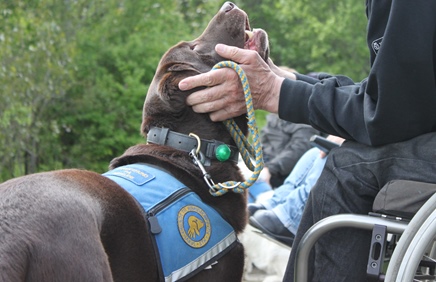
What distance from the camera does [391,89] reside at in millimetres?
2520

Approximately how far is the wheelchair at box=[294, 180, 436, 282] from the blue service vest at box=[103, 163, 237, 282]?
16.0 inches

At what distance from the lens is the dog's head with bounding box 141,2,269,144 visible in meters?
3.11

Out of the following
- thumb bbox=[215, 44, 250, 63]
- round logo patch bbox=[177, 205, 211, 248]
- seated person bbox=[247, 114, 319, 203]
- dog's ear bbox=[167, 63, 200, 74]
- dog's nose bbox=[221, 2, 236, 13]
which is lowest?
seated person bbox=[247, 114, 319, 203]

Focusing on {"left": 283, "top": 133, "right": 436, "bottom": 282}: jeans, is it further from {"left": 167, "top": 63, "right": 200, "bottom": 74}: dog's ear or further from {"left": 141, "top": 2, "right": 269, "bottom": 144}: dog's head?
{"left": 167, "top": 63, "right": 200, "bottom": 74}: dog's ear

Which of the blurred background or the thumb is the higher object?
the thumb

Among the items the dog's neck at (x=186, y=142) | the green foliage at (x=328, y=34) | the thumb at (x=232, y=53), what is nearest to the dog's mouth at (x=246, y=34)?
the thumb at (x=232, y=53)

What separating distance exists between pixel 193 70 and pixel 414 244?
1.29 m

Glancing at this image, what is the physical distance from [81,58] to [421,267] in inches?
304

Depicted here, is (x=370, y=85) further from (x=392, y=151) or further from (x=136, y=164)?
(x=136, y=164)

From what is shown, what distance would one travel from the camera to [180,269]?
2.69 meters

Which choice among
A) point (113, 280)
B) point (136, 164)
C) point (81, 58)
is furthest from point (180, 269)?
point (81, 58)

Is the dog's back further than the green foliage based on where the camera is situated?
No

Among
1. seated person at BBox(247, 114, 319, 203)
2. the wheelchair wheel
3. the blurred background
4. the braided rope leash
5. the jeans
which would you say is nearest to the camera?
the wheelchair wheel

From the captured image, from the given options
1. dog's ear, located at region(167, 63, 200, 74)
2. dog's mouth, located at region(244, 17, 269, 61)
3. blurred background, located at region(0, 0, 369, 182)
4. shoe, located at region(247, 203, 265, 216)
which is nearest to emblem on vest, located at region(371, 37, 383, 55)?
dog's mouth, located at region(244, 17, 269, 61)
